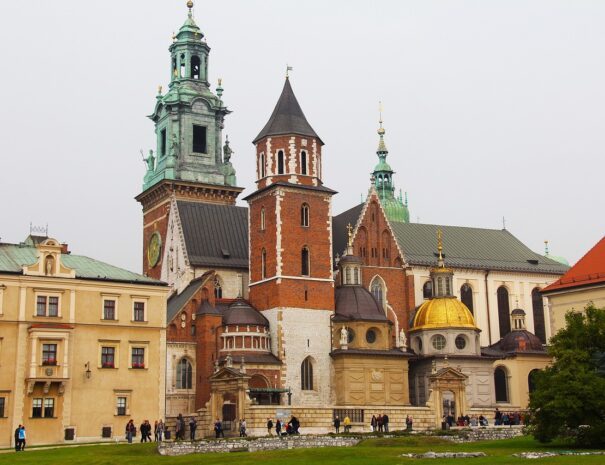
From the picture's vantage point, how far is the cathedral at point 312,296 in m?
67.6

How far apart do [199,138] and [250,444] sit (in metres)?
52.1

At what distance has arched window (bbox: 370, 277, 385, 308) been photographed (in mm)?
78062

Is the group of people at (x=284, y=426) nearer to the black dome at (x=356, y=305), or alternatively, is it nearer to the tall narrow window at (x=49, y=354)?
the tall narrow window at (x=49, y=354)

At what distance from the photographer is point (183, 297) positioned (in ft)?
239

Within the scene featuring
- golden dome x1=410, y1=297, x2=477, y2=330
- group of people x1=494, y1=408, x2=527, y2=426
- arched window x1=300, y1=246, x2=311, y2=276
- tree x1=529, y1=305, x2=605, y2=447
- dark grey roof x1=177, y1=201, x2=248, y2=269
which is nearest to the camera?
tree x1=529, y1=305, x2=605, y2=447

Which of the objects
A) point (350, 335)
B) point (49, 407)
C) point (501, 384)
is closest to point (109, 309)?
point (49, 407)

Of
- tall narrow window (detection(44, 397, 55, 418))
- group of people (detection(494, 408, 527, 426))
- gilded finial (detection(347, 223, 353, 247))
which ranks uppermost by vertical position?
gilded finial (detection(347, 223, 353, 247))

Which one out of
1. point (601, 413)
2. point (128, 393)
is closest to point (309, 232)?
point (128, 393)

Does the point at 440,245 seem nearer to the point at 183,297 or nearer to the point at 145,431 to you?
the point at 183,297

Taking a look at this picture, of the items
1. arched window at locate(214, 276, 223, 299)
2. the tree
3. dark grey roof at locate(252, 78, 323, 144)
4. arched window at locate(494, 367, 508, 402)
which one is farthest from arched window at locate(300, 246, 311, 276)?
the tree

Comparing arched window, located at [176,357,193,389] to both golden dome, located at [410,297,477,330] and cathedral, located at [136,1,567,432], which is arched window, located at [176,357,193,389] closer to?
cathedral, located at [136,1,567,432]

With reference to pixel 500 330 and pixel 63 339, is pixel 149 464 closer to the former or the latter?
pixel 63 339

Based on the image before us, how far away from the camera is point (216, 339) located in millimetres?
68688

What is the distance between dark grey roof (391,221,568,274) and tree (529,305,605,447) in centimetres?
3913
